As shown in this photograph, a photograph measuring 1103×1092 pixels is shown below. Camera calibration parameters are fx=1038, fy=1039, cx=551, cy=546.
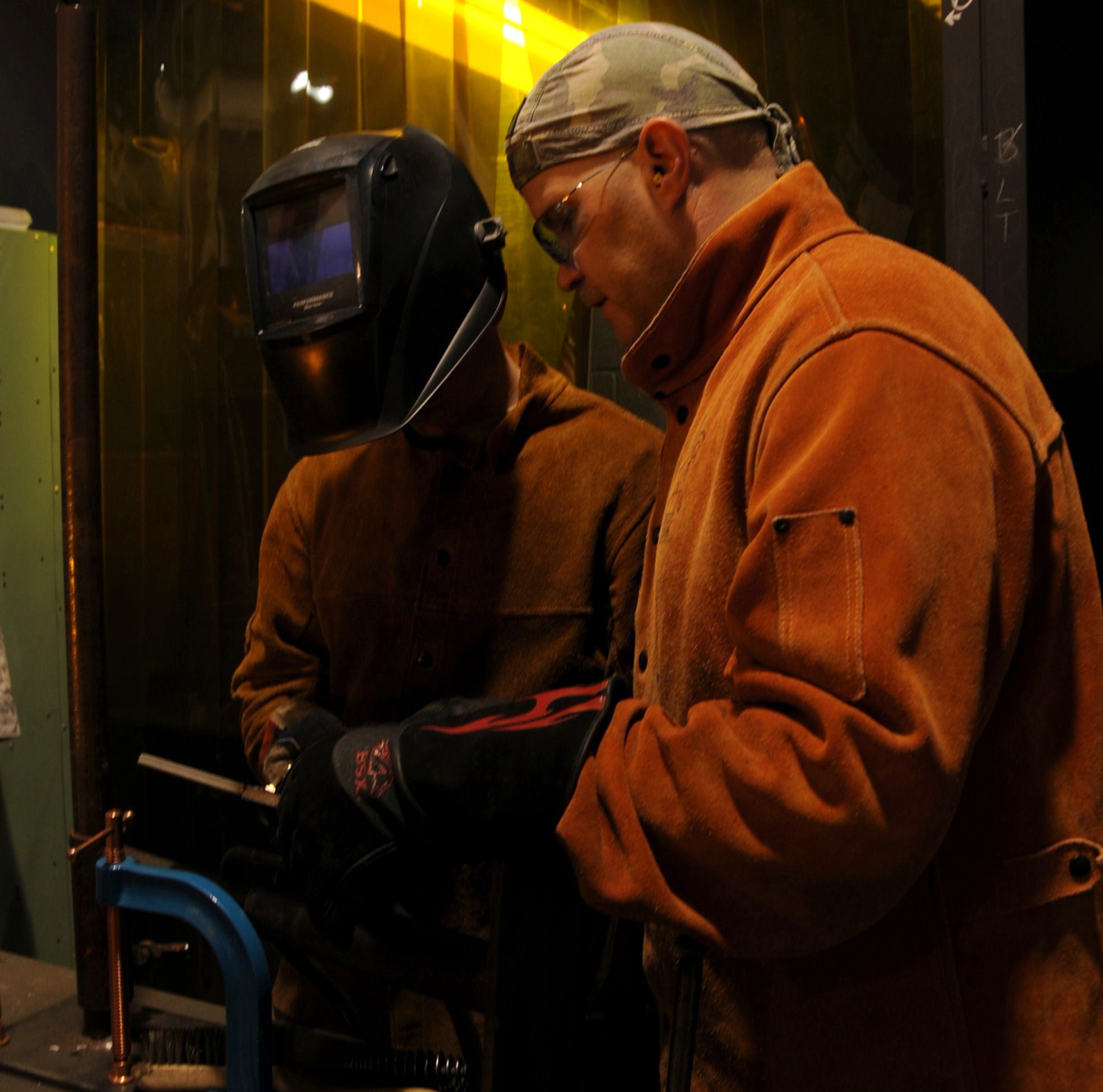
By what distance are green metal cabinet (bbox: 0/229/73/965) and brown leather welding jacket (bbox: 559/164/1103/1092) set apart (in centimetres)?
186

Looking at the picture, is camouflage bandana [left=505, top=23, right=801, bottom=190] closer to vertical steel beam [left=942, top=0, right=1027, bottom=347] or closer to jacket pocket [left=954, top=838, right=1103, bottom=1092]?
vertical steel beam [left=942, top=0, right=1027, bottom=347]

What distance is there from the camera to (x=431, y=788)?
2.63ft

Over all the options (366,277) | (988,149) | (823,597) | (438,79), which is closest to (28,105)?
(438,79)

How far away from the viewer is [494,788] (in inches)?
30.3

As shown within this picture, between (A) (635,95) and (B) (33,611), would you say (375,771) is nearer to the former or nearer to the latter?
(A) (635,95)

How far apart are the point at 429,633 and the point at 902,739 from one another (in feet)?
2.36

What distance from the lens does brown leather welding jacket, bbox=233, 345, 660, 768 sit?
1.19m

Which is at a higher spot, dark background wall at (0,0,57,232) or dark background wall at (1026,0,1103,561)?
dark background wall at (0,0,57,232)

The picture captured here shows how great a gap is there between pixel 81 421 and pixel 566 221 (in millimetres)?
714

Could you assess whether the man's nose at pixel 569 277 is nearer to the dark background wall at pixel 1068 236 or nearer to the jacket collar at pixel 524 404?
the jacket collar at pixel 524 404

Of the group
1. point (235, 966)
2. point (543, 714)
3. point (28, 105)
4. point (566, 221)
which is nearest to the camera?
point (543, 714)

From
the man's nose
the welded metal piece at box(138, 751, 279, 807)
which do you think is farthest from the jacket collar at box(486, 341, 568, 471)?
the welded metal piece at box(138, 751, 279, 807)

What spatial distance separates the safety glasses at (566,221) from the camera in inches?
34.6

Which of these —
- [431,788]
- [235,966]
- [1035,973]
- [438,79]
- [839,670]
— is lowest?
[235,966]
